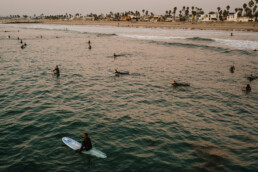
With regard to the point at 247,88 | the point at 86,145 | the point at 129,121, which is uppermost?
the point at 247,88

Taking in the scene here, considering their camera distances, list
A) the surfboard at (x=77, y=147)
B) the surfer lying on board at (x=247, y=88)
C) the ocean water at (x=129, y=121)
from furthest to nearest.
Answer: the surfer lying on board at (x=247, y=88)
the surfboard at (x=77, y=147)
the ocean water at (x=129, y=121)

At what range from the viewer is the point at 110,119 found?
20.6 meters

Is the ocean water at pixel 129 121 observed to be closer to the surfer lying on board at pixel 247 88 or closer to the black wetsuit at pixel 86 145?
the black wetsuit at pixel 86 145

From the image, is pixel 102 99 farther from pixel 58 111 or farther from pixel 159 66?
pixel 159 66

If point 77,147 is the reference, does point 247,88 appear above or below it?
above

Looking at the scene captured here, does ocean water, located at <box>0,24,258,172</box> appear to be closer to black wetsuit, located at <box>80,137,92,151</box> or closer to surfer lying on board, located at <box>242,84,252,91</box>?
black wetsuit, located at <box>80,137,92,151</box>

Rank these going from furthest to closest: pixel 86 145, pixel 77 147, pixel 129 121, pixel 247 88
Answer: pixel 247 88 → pixel 129 121 → pixel 77 147 → pixel 86 145

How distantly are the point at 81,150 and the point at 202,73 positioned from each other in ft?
108

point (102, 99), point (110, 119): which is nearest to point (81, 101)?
point (102, 99)

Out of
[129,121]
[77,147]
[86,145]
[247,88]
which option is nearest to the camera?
[86,145]

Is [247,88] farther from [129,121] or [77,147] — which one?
[77,147]

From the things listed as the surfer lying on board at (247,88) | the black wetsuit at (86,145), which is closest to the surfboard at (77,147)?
the black wetsuit at (86,145)

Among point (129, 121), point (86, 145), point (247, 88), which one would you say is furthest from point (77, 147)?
point (247, 88)

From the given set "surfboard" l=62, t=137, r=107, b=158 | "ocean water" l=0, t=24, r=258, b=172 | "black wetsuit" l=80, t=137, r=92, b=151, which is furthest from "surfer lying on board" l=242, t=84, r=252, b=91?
"black wetsuit" l=80, t=137, r=92, b=151
